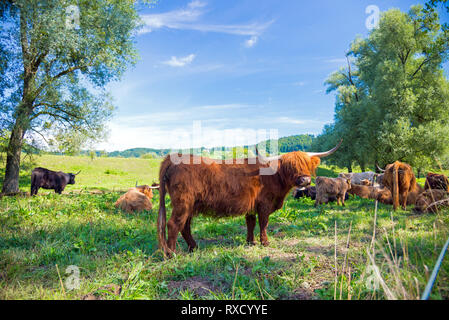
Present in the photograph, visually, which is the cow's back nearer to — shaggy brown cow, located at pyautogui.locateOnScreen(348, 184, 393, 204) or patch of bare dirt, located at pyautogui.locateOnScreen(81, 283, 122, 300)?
patch of bare dirt, located at pyautogui.locateOnScreen(81, 283, 122, 300)

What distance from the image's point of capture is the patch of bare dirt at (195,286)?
2551 millimetres

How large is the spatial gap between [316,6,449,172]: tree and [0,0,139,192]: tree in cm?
1847

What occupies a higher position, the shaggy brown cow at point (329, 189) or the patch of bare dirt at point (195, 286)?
the shaggy brown cow at point (329, 189)

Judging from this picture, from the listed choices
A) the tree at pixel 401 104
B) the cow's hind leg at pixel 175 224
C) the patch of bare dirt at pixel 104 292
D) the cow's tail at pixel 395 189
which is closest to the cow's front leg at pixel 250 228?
the cow's hind leg at pixel 175 224

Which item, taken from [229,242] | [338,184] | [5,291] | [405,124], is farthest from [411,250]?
[405,124]

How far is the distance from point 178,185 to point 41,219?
13.1 ft

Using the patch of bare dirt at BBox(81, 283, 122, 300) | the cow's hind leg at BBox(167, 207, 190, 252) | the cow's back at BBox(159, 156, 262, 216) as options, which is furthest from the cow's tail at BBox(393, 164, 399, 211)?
the patch of bare dirt at BBox(81, 283, 122, 300)

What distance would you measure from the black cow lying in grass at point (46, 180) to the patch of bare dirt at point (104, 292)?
11320 millimetres

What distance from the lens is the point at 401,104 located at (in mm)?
17859

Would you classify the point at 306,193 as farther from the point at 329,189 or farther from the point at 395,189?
the point at 395,189

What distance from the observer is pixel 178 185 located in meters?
3.77

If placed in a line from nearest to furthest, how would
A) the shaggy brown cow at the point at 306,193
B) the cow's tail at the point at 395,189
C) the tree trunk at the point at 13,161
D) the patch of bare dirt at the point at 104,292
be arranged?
the patch of bare dirt at the point at 104,292, the cow's tail at the point at 395,189, the shaggy brown cow at the point at 306,193, the tree trunk at the point at 13,161

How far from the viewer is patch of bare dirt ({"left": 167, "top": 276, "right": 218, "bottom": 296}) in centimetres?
255

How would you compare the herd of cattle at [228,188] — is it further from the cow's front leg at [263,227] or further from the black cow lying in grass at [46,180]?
the black cow lying in grass at [46,180]
